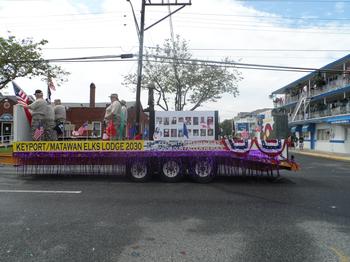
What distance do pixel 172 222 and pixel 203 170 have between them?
15.2ft

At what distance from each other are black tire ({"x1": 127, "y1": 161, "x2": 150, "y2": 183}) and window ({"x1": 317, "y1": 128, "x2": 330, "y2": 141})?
35.1 m

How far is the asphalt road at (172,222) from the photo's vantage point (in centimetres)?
507

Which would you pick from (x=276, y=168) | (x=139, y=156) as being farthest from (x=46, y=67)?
(x=276, y=168)

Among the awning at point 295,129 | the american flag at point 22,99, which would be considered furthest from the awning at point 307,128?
the american flag at point 22,99

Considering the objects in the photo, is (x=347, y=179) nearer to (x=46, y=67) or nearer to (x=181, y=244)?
(x=181, y=244)

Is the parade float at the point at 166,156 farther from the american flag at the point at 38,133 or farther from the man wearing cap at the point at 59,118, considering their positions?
the man wearing cap at the point at 59,118

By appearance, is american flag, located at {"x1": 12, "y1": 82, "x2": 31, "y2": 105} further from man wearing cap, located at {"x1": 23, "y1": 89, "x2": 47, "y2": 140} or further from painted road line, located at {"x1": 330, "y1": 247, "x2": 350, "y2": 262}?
painted road line, located at {"x1": 330, "y1": 247, "x2": 350, "y2": 262}

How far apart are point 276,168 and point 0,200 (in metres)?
7.63

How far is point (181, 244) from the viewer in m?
5.41

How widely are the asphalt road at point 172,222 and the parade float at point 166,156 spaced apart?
0.68 metres

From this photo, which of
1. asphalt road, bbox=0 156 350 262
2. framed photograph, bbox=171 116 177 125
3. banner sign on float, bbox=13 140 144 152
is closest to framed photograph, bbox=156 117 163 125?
A: framed photograph, bbox=171 116 177 125

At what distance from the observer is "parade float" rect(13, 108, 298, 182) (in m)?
10.9

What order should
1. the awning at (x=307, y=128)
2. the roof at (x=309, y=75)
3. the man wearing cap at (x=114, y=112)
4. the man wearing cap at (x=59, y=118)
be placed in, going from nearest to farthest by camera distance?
the man wearing cap at (x=114, y=112) < the man wearing cap at (x=59, y=118) < the roof at (x=309, y=75) < the awning at (x=307, y=128)

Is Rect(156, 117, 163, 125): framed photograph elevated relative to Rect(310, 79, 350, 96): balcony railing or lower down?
lower down
